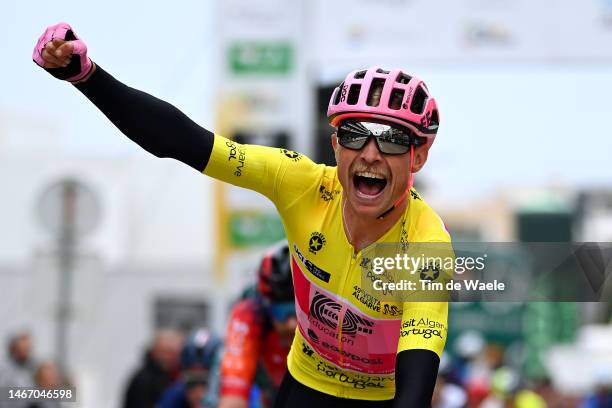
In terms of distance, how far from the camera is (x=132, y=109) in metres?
5.23

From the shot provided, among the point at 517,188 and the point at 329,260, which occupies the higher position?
the point at 517,188

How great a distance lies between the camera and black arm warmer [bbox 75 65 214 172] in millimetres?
5203

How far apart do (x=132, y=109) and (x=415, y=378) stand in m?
1.52

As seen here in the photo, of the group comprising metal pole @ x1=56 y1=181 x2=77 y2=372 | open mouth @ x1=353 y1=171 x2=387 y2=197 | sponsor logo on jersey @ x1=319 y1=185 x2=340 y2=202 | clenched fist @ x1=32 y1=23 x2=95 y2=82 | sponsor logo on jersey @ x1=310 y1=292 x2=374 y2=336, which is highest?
metal pole @ x1=56 y1=181 x2=77 y2=372

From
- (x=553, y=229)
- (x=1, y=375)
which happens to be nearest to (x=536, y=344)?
(x=553, y=229)

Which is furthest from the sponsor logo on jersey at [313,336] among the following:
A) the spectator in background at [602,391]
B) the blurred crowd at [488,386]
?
the spectator in background at [602,391]

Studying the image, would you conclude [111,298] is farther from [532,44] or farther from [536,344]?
[532,44]

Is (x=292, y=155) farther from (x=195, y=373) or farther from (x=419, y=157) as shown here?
(x=195, y=373)

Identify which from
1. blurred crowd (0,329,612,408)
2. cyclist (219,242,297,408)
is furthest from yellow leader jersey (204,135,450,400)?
blurred crowd (0,329,612,408)

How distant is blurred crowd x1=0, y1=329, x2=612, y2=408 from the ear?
3.46 meters

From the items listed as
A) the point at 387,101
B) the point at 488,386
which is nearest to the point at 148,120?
the point at 387,101

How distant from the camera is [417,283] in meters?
5.21

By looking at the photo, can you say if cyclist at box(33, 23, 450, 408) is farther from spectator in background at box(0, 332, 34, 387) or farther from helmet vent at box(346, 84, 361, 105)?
spectator in background at box(0, 332, 34, 387)

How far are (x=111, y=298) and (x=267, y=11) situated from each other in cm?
1353
